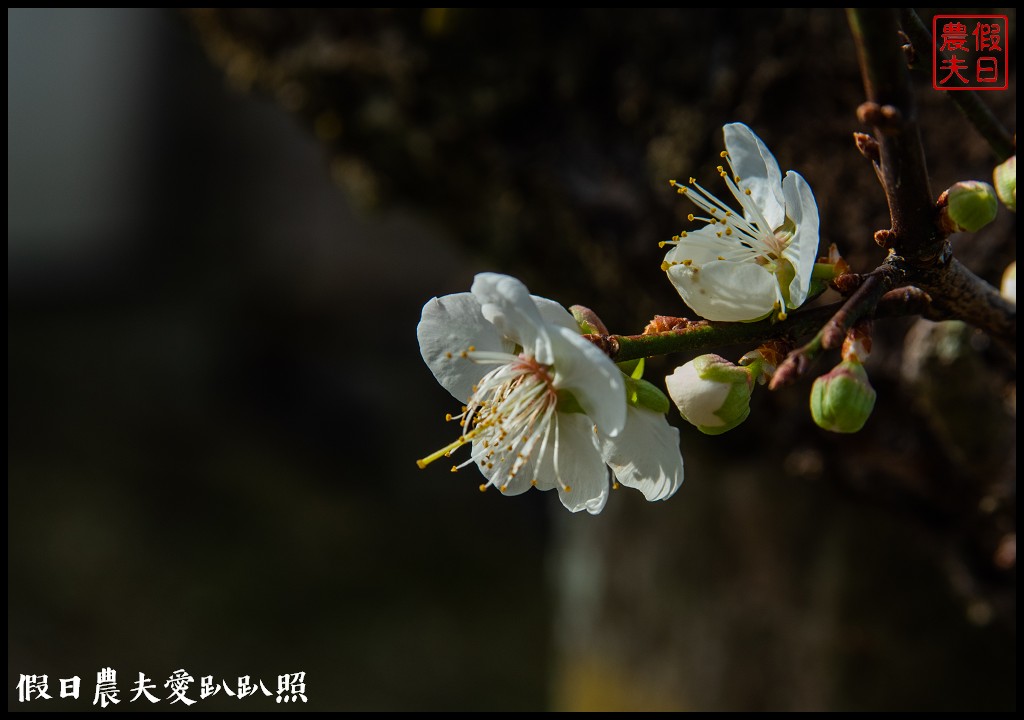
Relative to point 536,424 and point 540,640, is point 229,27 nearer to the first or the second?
point 536,424

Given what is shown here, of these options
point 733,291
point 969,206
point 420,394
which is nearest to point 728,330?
point 733,291

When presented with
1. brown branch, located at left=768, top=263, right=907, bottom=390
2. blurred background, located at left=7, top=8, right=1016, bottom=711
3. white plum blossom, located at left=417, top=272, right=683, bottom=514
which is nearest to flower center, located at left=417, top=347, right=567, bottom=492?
white plum blossom, located at left=417, top=272, right=683, bottom=514

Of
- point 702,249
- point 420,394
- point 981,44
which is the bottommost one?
point 702,249

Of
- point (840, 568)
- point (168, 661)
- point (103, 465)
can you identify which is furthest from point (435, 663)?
point (840, 568)

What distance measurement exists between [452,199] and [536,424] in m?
0.69

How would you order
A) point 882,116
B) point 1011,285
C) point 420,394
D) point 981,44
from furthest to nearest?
point 420,394 → point 981,44 → point 1011,285 → point 882,116

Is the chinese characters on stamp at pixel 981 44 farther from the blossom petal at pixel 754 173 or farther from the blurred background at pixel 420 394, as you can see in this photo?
the blossom petal at pixel 754 173

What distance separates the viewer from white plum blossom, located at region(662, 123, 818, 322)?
404 mm

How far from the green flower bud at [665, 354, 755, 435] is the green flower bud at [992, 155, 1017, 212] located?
8.6 inches

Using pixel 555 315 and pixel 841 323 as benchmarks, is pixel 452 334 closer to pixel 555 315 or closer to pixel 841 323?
pixel 555 315

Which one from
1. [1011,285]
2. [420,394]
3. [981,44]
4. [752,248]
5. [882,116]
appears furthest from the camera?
[420,394]

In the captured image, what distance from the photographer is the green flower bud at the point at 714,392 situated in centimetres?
40

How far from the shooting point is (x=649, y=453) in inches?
17.0

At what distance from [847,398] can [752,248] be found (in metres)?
0.11
